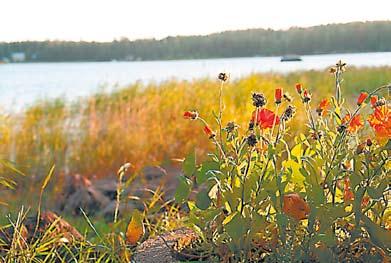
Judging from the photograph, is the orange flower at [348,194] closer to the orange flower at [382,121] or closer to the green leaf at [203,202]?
the orange flower at [382,121]

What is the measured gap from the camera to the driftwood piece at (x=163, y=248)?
4.83 ft

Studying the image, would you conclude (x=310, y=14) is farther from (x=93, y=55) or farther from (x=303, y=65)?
(x=303, y=65)

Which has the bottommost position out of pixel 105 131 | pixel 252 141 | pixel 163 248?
pixel 105 131

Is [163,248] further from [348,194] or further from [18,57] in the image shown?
[18,57]

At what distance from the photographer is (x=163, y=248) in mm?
1545

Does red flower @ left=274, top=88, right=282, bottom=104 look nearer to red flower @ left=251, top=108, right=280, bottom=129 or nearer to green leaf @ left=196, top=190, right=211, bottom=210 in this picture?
red flower @ left=251, top=108, right=280, bottom=129

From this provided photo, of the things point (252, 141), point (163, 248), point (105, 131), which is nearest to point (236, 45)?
Answer: point (105, 131)

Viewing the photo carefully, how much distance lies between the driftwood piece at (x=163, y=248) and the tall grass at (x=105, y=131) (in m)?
2.57

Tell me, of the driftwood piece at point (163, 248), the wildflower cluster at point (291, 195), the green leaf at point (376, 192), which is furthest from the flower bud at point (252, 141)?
the driftwood piece at point (163, 248)

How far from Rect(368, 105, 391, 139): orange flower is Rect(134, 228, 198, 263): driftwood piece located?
20.0 inches

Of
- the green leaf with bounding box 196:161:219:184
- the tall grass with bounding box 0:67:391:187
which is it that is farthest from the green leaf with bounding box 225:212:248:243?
the tall grass with bounding box 0:67:391:187

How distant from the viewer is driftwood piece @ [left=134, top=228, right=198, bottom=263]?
147 centimetres

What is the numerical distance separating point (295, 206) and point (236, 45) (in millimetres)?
3190

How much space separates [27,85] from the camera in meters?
5.30
